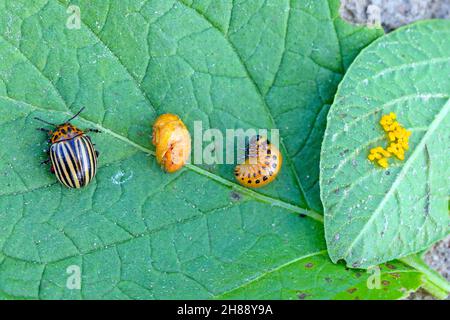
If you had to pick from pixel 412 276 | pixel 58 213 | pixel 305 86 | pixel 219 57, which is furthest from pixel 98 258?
pixel 412 276

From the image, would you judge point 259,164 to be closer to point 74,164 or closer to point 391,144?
point 391,144

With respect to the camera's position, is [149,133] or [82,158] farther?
[149,133]

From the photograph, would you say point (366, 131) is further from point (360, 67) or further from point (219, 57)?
point (219, 57)

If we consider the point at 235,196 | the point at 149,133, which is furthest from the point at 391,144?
the point at 149,133

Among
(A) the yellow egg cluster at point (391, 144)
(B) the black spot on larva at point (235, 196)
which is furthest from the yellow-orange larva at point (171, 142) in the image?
(A) the yellow egg cluster at point (391, 144)

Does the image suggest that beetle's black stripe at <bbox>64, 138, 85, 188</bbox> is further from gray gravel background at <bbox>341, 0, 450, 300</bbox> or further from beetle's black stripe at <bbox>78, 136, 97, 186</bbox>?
gray gravel background at <bbox>341, 0, 450, 300</bbox>

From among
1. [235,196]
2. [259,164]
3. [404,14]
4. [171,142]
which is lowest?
[235,196]

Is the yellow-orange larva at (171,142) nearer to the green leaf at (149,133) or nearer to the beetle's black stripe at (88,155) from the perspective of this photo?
the green leaf at (149,133)
